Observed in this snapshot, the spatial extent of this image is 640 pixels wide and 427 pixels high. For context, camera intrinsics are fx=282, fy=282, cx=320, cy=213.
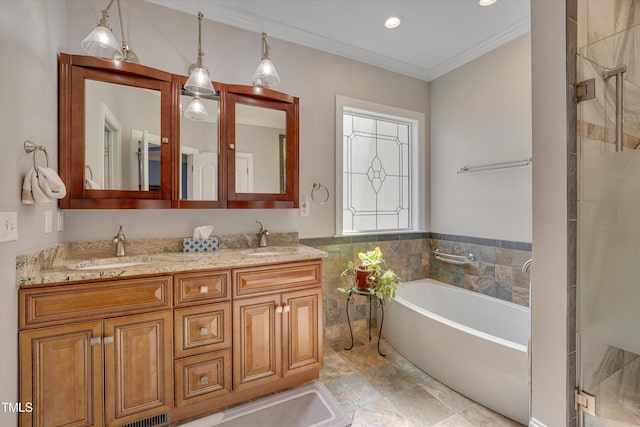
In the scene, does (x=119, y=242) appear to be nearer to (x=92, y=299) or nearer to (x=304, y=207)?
(x=92, y=299)

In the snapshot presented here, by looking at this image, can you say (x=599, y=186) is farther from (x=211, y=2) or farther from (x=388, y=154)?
(x=211, y=2)

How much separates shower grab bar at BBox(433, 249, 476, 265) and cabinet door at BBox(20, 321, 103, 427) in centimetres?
279

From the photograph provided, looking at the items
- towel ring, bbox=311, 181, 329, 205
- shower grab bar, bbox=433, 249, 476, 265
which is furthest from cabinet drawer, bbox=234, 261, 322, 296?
shower grab bar, bbox=433, 249, 476, 265

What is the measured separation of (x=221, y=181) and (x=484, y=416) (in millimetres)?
2212

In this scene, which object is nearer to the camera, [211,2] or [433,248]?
Result: [211,2]

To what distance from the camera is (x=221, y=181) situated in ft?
6.55

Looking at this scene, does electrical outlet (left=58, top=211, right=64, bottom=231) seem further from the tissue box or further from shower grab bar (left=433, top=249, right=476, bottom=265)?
shower grab bar (left=433, top=249, right=476, bottom=265)

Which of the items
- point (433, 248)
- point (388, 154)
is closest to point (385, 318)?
point (433, 248)

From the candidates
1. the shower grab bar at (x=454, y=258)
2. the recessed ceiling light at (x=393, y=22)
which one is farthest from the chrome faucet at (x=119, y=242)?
the shower grab bar at (x=454, y=258)

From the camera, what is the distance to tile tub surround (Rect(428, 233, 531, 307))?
2293 millimetres

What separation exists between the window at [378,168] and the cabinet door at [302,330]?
83cm

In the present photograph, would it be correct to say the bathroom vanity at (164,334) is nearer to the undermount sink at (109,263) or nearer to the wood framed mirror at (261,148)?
the undermount sink at (109,263)

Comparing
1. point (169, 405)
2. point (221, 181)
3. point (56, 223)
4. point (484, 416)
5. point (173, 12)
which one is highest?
point (173, 12)

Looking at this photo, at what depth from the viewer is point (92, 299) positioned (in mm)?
1362
